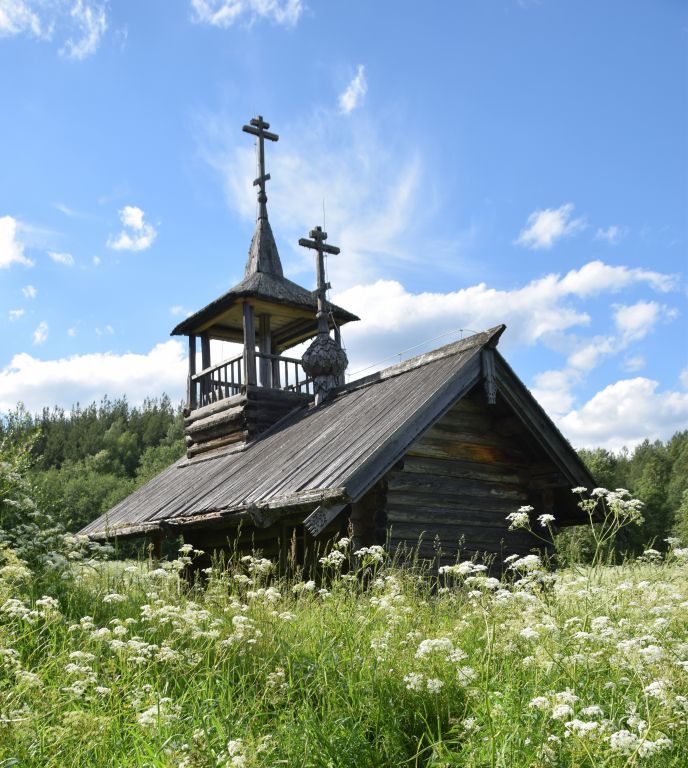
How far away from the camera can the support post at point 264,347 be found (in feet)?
53.0

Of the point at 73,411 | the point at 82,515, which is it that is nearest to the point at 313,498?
the point at 82,515

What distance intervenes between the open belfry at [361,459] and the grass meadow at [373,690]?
3419mm

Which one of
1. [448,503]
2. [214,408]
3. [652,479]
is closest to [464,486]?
[448,503]

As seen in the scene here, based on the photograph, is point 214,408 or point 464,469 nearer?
point 464,469

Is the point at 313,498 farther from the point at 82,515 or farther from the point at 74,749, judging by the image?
the point at 82,515

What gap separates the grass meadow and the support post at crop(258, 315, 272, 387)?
10446 millimetres

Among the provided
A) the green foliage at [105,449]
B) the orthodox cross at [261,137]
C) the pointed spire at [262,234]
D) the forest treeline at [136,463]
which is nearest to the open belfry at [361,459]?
the pointed spire at [262,234]

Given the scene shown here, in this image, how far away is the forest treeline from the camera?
138 ft

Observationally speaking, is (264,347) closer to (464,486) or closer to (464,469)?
(464,469)

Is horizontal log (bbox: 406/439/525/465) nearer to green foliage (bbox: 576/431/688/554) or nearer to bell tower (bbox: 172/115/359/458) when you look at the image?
bell tower (bbox: 172/115/359/458)

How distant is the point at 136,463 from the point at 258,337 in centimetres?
5034

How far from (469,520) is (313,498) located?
316 cm

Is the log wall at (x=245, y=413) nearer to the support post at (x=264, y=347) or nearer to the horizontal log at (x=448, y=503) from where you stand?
the support post at (x=264, y=347)

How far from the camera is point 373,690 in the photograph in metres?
4.34
